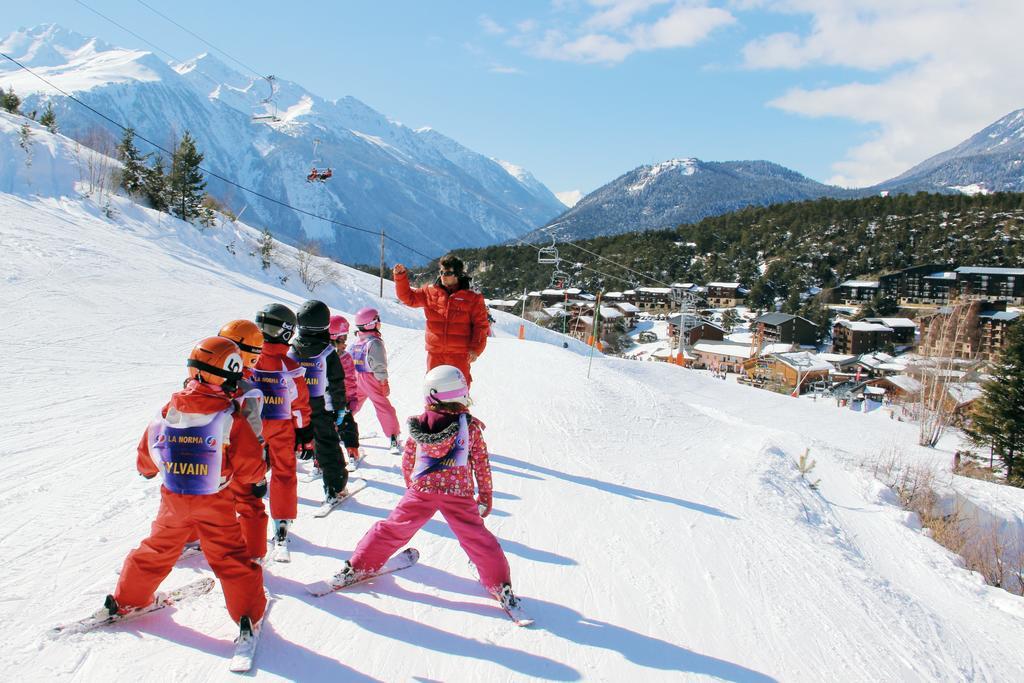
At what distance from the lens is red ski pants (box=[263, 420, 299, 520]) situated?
12.6 ft

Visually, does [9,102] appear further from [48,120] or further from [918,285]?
[918,285]

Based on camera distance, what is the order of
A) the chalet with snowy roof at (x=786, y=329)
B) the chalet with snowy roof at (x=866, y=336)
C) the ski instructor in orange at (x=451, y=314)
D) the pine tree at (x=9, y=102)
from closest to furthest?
the ski instructor in orange at (x=451, y=314) < the pine tree at (x=9, y=102) < the chalet with snowy roof at (x=866, y=336) < the chalet with snowy roof at (x=786, y=329)

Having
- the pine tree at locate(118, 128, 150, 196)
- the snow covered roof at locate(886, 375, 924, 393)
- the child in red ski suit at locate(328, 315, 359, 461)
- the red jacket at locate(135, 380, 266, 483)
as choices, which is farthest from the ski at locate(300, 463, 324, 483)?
the snow covered roof at locate(886, 375, 924, 393)

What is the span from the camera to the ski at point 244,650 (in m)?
2.63

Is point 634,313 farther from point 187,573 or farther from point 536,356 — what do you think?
point 187,573

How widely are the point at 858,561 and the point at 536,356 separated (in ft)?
36.5

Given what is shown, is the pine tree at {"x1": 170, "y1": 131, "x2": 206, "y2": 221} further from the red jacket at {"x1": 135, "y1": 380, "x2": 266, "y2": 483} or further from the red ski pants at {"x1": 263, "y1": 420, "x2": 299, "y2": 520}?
the red jacket at {"x1": 135, "y1": 380, "x2": 266, "y2": 483}

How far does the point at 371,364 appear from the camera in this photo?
19.0 ft

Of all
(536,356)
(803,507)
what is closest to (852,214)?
(536,356)

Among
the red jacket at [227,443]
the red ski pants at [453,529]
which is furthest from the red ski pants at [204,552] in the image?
the red ski pants at [453,529]

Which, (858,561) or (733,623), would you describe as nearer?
(733,623)

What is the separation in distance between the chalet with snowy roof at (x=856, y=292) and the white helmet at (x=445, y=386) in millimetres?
89417

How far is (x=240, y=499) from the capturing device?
126 inches

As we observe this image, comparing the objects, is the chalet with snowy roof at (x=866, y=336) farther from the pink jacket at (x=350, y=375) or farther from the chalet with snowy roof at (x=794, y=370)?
the pink jacket at (x=350, y=375)
